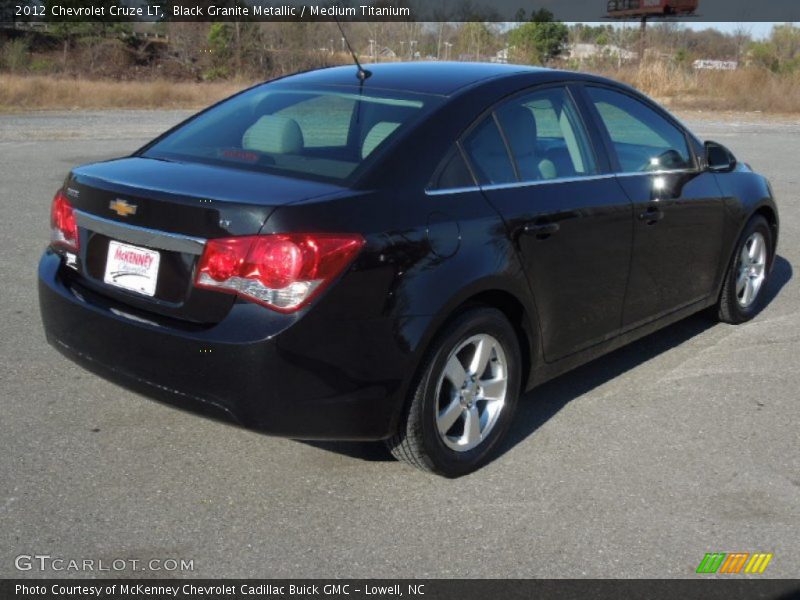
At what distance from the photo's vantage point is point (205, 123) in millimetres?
4652

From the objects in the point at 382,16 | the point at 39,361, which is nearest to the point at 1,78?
the point at 382,16

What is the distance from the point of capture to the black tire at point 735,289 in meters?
6.07

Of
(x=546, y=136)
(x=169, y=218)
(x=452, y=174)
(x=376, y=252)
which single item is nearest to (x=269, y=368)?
(x=376, y=252)

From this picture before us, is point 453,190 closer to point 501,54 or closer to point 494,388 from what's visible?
point 494,388

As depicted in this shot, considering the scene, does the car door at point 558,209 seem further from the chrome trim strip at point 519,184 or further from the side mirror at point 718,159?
the side mirror at point 718,159

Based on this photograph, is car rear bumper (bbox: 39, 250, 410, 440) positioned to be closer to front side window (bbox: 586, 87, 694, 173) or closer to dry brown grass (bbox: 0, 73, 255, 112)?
front side window (bbox: 586, 87, 694, 173)

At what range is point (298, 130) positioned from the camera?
174 inches

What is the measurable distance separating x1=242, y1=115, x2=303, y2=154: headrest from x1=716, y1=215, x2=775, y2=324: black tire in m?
3.04

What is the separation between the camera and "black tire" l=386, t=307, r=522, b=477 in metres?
3.78

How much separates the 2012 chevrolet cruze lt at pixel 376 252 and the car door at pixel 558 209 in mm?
11

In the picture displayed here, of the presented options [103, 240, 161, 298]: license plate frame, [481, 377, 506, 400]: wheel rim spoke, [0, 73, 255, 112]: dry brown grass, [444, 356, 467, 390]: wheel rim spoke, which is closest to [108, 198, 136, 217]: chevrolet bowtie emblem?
[103, 240, 161, 298]: license plate frame

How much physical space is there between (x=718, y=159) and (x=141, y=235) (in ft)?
11.8

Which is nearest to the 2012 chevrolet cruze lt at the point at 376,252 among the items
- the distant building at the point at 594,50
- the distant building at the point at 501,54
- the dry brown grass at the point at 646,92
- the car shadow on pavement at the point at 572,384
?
the car shadow on pavement at the point at 572,384
